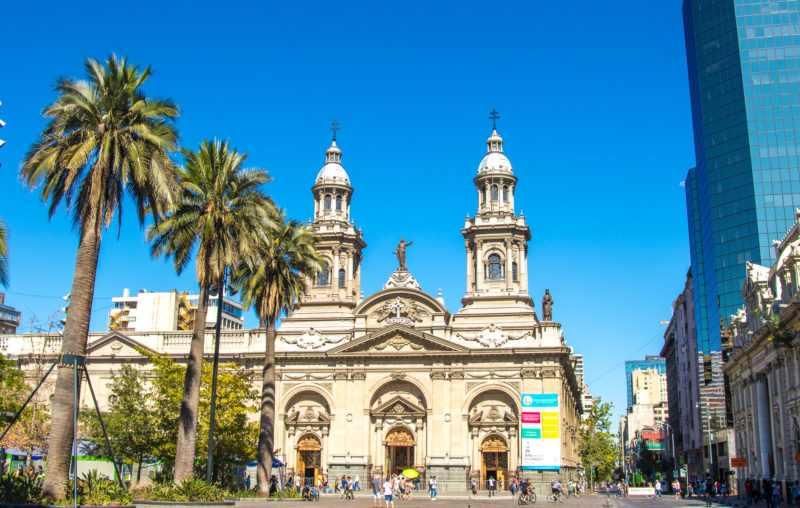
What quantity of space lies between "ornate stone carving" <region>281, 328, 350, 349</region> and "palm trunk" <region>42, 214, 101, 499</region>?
1653 inches

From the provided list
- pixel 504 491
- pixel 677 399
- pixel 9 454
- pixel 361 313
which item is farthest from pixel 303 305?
pixel 677 399

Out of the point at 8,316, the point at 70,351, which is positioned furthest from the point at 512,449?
the point at 8,316

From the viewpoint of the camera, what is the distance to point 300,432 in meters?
65.0

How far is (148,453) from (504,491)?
27.3 meters

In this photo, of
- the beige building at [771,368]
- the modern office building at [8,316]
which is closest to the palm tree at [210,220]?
the beige building at [771,368]

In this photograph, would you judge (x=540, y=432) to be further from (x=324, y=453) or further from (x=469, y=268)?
(x=324, y=453)

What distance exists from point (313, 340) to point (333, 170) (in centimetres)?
1684

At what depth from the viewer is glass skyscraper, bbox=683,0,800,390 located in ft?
265

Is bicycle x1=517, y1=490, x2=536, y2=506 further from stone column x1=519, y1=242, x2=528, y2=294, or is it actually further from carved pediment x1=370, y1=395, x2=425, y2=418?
stone column x1=519, y1=242, x2=528, y2=294

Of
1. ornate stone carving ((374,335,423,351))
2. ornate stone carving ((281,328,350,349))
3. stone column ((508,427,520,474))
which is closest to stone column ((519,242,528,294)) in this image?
ornate stone carving ((374,335,423,351))

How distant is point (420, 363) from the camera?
64000 millimetres

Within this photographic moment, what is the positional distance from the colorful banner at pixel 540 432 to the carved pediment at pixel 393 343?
8.49 metres

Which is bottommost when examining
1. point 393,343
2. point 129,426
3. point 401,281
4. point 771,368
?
point 129,426

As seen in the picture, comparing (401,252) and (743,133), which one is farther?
(743,133)
